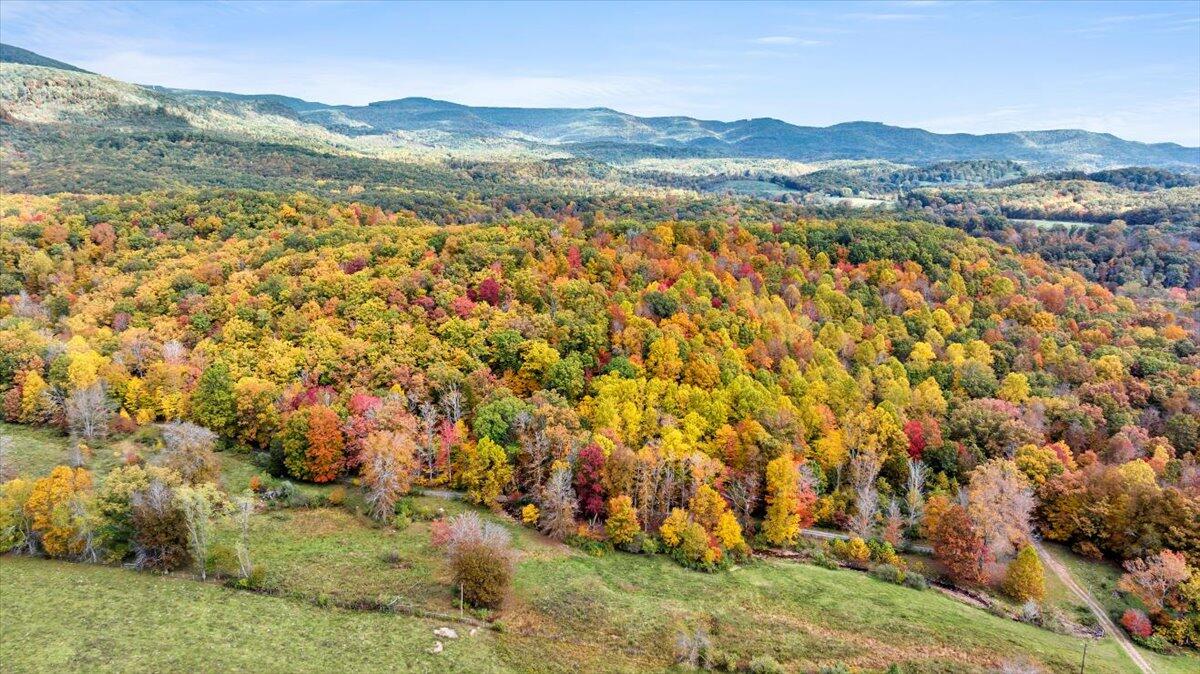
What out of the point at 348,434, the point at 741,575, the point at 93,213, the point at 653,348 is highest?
the point at 93,213

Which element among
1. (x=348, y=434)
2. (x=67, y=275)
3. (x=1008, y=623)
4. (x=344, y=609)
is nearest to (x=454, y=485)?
(x=348, y=434)

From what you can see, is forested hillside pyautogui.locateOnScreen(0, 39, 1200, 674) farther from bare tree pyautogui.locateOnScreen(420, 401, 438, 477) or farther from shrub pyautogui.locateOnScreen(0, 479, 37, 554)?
bare tree pyautogui.locateOnScreen(420, 401, 438, 477)

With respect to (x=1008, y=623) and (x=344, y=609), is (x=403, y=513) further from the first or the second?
(x=1008, y=623)

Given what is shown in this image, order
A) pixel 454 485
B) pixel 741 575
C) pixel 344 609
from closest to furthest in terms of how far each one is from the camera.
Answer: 1. pixel 344 609
2. pixel 741 575
3. pixel 454 485

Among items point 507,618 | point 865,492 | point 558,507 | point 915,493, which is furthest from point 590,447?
point 915,493

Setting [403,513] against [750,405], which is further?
[750,405]

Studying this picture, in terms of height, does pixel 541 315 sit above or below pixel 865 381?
above
